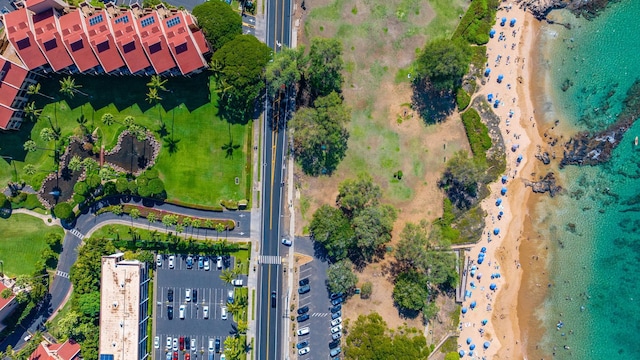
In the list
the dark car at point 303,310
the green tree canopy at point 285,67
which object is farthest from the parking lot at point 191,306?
the green tree canopy at point 285,67

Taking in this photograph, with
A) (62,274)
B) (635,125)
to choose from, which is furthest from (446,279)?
(62,274)

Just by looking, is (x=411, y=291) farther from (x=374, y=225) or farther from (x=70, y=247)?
(x=70, y=247)

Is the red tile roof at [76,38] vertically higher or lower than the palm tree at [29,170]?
higher

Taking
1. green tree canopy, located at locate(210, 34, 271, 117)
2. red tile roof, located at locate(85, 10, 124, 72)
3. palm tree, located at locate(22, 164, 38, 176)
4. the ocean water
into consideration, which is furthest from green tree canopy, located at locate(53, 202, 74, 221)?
the ocean water

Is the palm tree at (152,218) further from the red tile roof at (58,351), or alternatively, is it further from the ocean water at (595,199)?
the ocean water at (595,199)

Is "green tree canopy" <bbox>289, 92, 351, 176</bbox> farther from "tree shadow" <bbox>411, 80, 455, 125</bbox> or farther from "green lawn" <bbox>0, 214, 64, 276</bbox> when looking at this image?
"green lawn" <bbox>0, 214, 64, 276</bbox>

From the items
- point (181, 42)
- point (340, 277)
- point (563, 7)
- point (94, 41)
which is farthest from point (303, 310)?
point (563, 7)
